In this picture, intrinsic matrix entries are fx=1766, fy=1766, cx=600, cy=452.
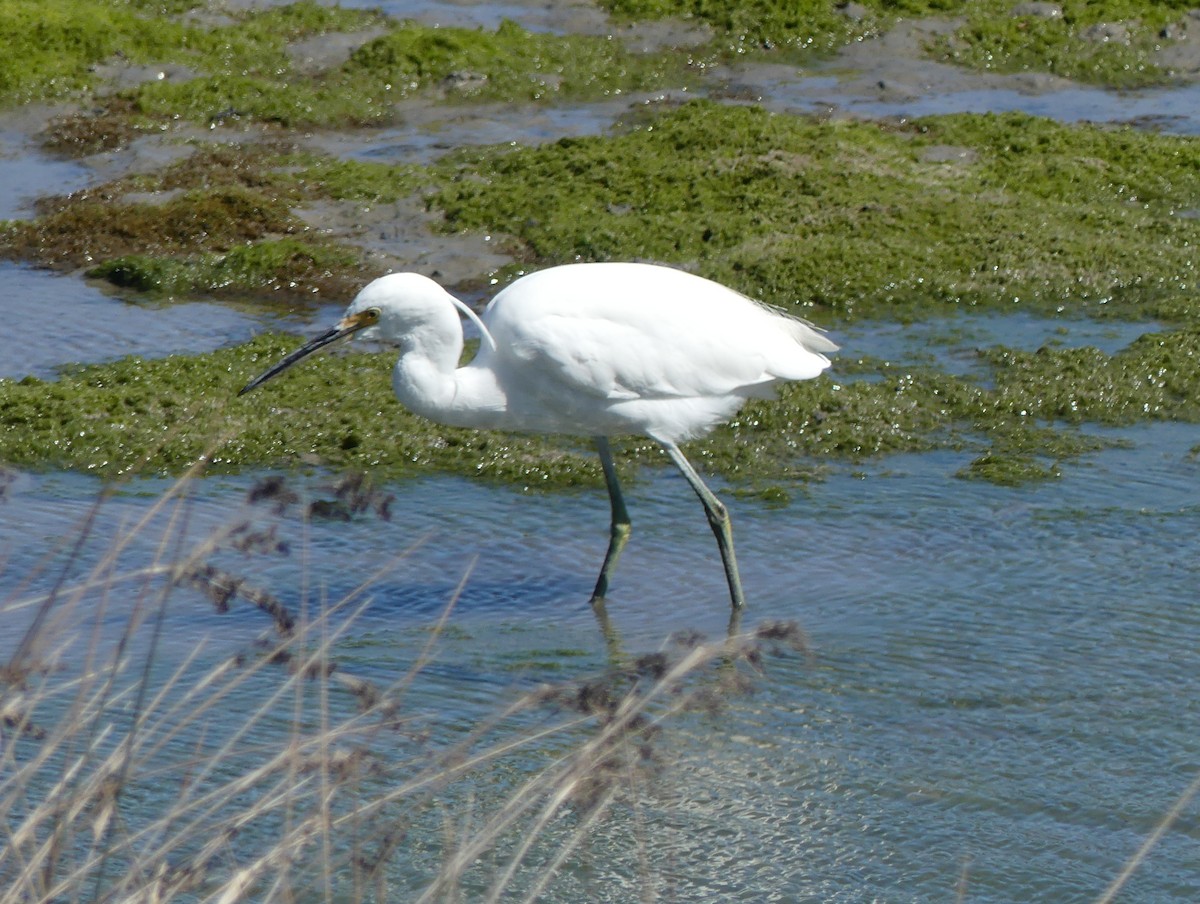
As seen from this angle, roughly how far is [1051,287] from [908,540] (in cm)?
275

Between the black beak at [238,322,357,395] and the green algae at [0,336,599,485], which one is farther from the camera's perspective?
the green algae at [0,336,599,485]

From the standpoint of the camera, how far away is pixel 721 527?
5.42m

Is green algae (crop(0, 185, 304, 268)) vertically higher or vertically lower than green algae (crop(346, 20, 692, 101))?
lower

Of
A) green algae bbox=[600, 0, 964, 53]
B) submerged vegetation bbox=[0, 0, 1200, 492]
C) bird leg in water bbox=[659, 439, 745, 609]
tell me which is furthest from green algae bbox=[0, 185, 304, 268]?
green algae bbox=[600, 0, 964, 53]

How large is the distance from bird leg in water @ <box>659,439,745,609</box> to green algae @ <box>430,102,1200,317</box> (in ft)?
8.72

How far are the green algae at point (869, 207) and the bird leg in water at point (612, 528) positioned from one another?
2.58 metres

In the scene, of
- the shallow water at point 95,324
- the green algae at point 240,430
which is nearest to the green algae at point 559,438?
the green algae at point 240,430

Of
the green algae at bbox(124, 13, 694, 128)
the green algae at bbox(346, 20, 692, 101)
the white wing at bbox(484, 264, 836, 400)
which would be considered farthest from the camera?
the green algae at bbox(346, 20, 692, 101)

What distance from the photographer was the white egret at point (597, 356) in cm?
505

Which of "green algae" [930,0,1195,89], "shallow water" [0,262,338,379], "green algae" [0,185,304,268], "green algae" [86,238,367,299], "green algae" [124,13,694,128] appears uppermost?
"green algae" [930,0,1195,89]

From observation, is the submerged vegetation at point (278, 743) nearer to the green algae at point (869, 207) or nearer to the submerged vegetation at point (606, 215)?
the submerged vegetation at point (606, 215)

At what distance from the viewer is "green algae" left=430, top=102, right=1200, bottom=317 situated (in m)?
8.11

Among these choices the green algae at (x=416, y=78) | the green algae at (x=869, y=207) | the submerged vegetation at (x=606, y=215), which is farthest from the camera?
the green algae at (x=416, y=78)

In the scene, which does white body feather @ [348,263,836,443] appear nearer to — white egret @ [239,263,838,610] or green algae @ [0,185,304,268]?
white egret @ [239,263,838,610]
